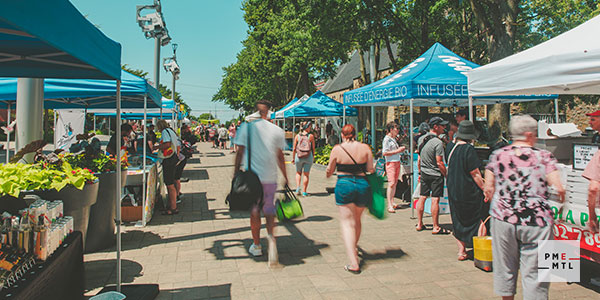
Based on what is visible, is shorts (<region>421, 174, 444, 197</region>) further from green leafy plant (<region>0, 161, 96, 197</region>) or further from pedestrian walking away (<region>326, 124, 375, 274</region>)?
green leafy plant (<region>0, 161, 96, 197</region>)

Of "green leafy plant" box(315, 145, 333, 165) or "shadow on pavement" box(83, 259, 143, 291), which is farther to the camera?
"green leafy plant" box(315, 145, 333, 165)

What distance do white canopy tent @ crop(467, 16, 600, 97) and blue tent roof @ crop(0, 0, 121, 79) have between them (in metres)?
4.37

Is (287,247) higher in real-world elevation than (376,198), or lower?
lower

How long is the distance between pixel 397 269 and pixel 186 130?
778cm

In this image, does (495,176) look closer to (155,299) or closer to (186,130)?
(155,299)

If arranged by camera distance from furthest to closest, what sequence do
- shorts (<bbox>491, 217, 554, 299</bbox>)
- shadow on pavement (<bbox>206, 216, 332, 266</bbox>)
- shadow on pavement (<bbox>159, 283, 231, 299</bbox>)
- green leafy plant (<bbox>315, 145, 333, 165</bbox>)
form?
green leafy plant (<bbox>315, 145, 333, 165</bbox>)
shadow on pavement (<bbox>206, 216, 332, 266</bbox>)
shadow on pavement (<bbox>159, 283, 231, 299</bbox>)
shorts (<bbox>491, 217, 554, 299</bbox>)

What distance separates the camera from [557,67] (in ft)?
13.6

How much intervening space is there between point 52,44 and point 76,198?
2.57m

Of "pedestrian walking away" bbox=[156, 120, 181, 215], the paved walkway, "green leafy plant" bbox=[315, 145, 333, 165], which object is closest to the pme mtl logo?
the paved walkway

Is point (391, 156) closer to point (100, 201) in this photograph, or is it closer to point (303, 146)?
point (303, 146)

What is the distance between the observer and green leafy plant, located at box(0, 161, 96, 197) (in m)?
3.09

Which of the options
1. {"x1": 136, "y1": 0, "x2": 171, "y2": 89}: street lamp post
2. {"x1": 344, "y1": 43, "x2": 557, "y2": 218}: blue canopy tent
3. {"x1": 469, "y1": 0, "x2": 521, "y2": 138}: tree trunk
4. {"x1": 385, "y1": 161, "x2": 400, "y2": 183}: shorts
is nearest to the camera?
{"x1": 344, "y1": 43, "x2": 557, "y2": 218}: blue canopy tent

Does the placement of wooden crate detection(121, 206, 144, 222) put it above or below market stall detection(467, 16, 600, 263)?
below

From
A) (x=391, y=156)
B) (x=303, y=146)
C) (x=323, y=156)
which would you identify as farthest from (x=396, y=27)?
(x=391, y=156)
